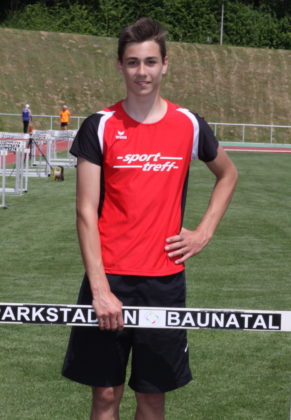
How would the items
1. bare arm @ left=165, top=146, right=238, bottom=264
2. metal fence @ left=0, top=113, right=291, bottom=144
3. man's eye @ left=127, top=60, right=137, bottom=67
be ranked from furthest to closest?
1. metal fence @ left=0, top=113, right=291, bottom=144
2. bare arm @ left=165, top=146, right=238, bottom=264
3. man's eye @ left=127, top=60, right=137, bottom=67

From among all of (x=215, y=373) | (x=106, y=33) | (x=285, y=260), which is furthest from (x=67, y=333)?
(x=106, y=33)

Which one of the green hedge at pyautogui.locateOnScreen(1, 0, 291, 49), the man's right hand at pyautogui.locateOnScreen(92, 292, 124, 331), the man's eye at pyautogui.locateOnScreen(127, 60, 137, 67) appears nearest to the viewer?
the man's right hand at pyautogui.locateOnScreen(92, 292, 124, 331)

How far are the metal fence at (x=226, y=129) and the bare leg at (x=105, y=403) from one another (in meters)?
52.2

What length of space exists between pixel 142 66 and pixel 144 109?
0.59ft

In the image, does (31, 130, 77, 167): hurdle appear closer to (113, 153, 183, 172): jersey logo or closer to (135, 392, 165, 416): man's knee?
(135, 392, 165, 416): man's knee

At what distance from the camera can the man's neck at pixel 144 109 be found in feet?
12.9

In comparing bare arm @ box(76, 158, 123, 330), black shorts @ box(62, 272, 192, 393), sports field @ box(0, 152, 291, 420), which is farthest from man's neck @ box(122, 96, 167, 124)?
sports field @ box(0, 152, 291, 420)

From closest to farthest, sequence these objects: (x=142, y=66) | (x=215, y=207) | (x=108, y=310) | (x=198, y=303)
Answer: (x=108, y=310), (x=142, y=66), (x=215, y=207), (x=198, y=303)

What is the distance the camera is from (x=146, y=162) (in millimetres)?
3893

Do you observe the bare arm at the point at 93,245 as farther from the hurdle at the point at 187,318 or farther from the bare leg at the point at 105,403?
the bare leg at the point at 105,403

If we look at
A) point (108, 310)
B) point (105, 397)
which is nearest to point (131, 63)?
point (108, 310)

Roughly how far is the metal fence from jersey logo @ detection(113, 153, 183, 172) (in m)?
52.3

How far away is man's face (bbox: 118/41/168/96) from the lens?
3.89m

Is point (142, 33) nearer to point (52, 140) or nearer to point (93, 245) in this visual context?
point (93, 245)
